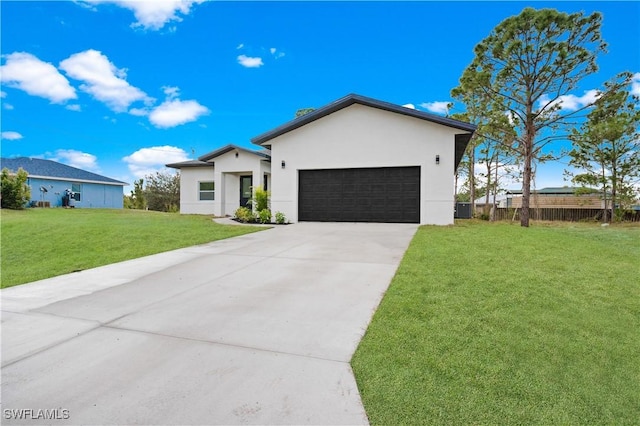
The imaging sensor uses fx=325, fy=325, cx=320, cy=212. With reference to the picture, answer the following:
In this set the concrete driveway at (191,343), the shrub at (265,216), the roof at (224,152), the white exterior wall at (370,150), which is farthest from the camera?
the roof at (224,152)

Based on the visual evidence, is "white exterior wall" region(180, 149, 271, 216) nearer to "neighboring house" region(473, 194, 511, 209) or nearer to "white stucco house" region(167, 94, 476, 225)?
"white stucco house" region(167, 94, 476, 225)

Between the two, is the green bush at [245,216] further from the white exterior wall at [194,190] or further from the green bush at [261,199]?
the white exterior wall at [194,190]

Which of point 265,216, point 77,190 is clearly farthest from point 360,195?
point 77,190

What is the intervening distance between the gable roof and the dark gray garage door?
1948 mm

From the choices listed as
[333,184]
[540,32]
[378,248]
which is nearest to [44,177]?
[333,184]

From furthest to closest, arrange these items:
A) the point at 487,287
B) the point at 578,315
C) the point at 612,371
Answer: the point at 487,287
the point at 578,315
the point at 612,371

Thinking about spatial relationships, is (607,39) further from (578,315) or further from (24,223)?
(24,223)

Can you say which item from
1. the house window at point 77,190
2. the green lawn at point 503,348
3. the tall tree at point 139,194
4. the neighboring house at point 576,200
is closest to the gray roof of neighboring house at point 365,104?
the green lawn at point 503,348

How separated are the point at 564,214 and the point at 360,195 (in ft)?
Answer: 70.1

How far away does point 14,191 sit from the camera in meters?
18.8

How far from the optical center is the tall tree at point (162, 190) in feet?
99.8

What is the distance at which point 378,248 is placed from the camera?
24.7 ft

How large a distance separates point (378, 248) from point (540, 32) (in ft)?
44.3

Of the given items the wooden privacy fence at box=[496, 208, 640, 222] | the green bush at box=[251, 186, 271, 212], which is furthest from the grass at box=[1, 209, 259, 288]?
the wooden privacy fence at box=[496, 208, 640, 222]
